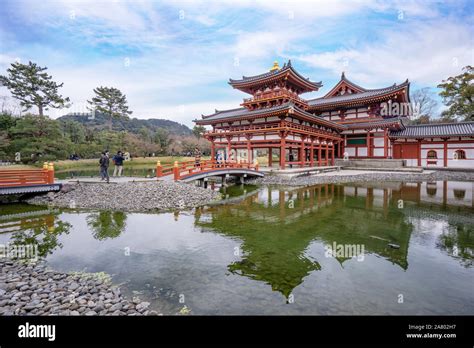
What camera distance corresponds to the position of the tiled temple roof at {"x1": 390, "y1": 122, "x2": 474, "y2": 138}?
93.2 feet

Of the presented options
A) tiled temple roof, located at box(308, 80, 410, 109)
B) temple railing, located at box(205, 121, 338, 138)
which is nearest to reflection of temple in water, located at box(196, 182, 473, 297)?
temple railing, located at box(205, 121, 338, 138)

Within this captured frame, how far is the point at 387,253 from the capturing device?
23.5 feet

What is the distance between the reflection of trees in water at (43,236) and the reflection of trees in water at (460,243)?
1169 cm

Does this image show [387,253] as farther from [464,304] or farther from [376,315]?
[376,315]

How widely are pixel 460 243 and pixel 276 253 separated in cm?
587

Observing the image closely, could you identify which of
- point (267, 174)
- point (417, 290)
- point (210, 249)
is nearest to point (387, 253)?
point (417, 290)

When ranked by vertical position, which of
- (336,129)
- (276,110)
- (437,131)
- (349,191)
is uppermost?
(276,110)

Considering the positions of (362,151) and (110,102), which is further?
(110,102)

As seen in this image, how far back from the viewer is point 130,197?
13.5m

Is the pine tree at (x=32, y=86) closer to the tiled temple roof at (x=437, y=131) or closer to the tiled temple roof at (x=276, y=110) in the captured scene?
the tiled temple roof at (x=276, y=110)

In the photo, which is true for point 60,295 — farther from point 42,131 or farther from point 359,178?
point 42,131

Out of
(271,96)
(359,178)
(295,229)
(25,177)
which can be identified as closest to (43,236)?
(25,177)

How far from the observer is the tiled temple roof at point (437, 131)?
28.4 metres
